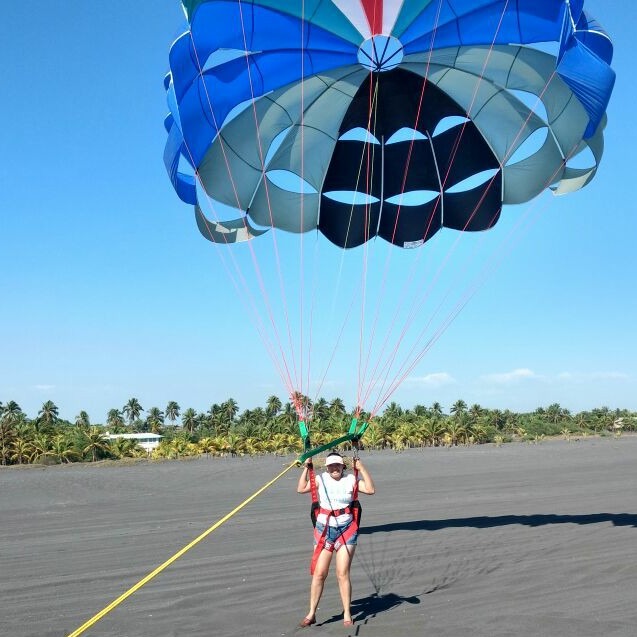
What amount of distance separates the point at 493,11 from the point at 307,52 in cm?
280

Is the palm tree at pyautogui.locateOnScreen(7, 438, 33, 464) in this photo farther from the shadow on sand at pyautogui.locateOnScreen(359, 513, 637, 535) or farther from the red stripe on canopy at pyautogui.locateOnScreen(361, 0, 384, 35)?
the red stripe on canopy at pyautogui.locateOnScreen(361, 0, 384, 35)

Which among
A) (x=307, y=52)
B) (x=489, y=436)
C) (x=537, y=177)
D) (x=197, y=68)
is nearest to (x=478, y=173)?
(x=537, y=177)

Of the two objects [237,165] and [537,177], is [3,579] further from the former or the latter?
[537,177]

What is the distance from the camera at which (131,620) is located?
568 cm

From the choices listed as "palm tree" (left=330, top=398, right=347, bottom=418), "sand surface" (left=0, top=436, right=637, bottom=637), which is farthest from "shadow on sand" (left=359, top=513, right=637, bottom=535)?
"palm tree" (left=330, top=398, right=347, bottom=418)

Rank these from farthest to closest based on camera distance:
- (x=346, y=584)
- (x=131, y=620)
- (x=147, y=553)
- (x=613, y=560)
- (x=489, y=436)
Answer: (x=489, y=436) < (x=147, y=553) < (x=613, y=560) < (x=131, y=620) < (x=346, y=584)

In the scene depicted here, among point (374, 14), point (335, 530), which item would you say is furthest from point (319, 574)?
point (374, 14)

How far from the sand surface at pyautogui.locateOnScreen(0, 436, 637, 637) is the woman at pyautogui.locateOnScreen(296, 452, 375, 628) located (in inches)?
11.3

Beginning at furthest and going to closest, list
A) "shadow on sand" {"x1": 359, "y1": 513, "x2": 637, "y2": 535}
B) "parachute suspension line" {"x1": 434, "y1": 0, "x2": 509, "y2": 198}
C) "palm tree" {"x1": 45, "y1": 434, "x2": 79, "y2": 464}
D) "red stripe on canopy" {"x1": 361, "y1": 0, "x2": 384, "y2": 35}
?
A: "palm tree" {"x1": 45, "y1": 434, "x2": 79, "y2": 464} → "shadow on sand" {"x1": 359, "y1": 513, "x2": 637, "y2": 535} → "red stripe on canopy" {"x1": 361, "y1": 0, "x2": 384, "y2": 35} → "parachute suspension line" {"x1": 434, "y1": 0, "x2": 509, "y2": 198}

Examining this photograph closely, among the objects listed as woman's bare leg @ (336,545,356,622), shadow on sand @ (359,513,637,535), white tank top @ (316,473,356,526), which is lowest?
shadow on sand @ (359,513,637,535)

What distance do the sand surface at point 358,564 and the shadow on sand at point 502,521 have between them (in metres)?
0.03

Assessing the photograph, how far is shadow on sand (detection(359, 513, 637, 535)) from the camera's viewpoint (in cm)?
1016

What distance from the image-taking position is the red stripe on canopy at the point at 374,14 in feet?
31.1

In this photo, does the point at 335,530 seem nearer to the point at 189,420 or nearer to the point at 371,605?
the point at 371,605
